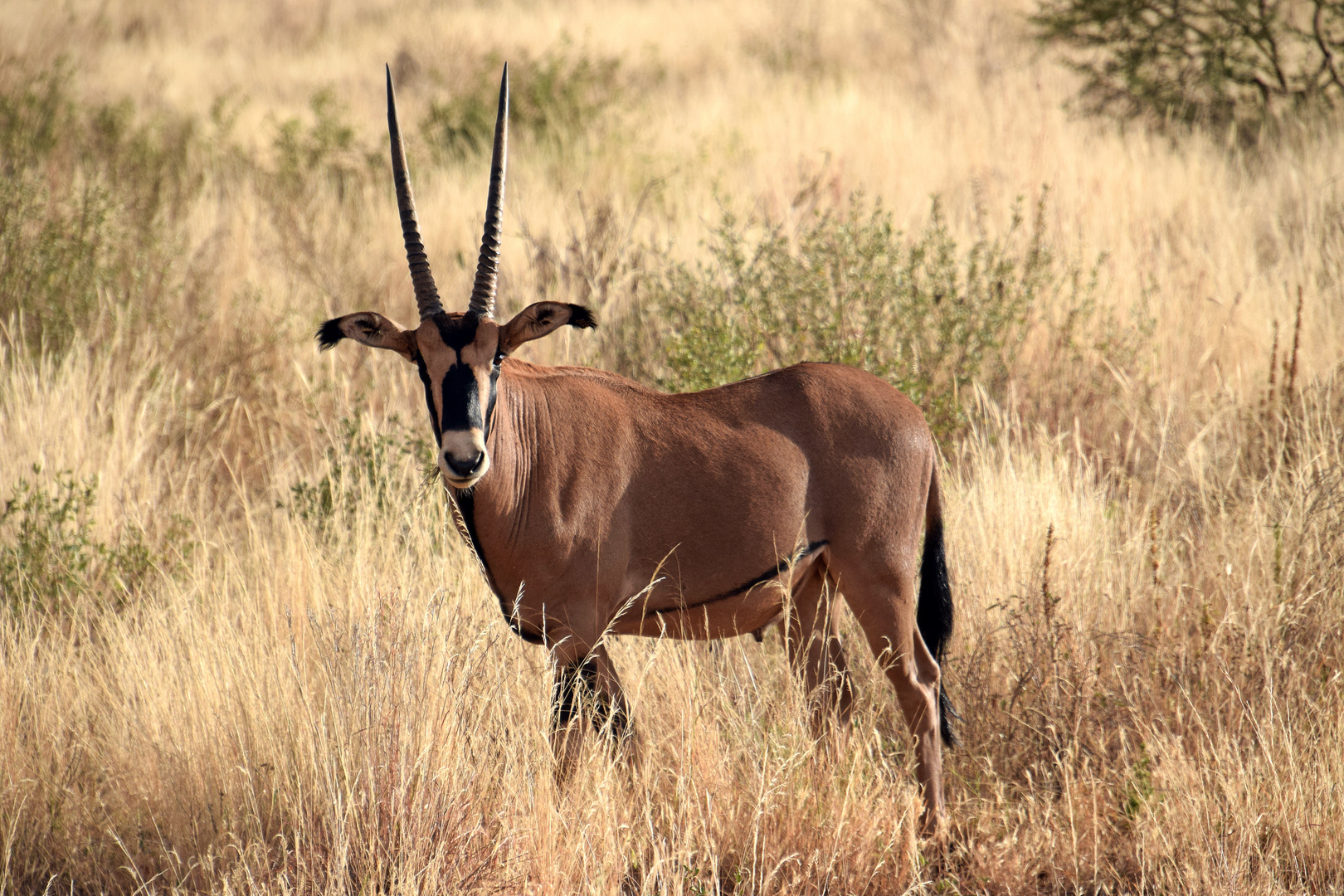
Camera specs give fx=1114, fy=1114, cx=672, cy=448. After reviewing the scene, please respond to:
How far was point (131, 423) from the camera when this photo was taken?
630 centimetres

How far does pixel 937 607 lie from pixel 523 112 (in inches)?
417

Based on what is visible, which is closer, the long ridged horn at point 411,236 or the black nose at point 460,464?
the black nose at point 460,464

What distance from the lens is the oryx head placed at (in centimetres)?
312

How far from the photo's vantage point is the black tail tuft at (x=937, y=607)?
13.5 feet

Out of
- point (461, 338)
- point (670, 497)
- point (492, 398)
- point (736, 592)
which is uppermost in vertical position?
point (461, 338)

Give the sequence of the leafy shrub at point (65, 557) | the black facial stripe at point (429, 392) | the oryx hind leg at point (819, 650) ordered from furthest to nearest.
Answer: the leafy shrub at point (65, 557), the oryx hind leg at point (819, 650), the black facial stripe at point (429, 392)

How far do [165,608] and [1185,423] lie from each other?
5.42 meters

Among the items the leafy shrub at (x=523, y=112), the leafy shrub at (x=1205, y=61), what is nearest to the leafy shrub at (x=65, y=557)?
the leafy shrub at (x=523, y=112)

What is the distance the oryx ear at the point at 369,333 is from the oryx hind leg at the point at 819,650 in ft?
5.30

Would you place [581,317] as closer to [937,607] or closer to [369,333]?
[369,333]

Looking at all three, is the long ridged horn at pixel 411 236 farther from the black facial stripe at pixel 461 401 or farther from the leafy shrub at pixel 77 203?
the leafy shrub at pixel 77 203

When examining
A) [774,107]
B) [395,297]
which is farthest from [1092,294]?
[774,107]

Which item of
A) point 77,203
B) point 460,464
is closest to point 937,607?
point 460,464

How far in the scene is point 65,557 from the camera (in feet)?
16.3
